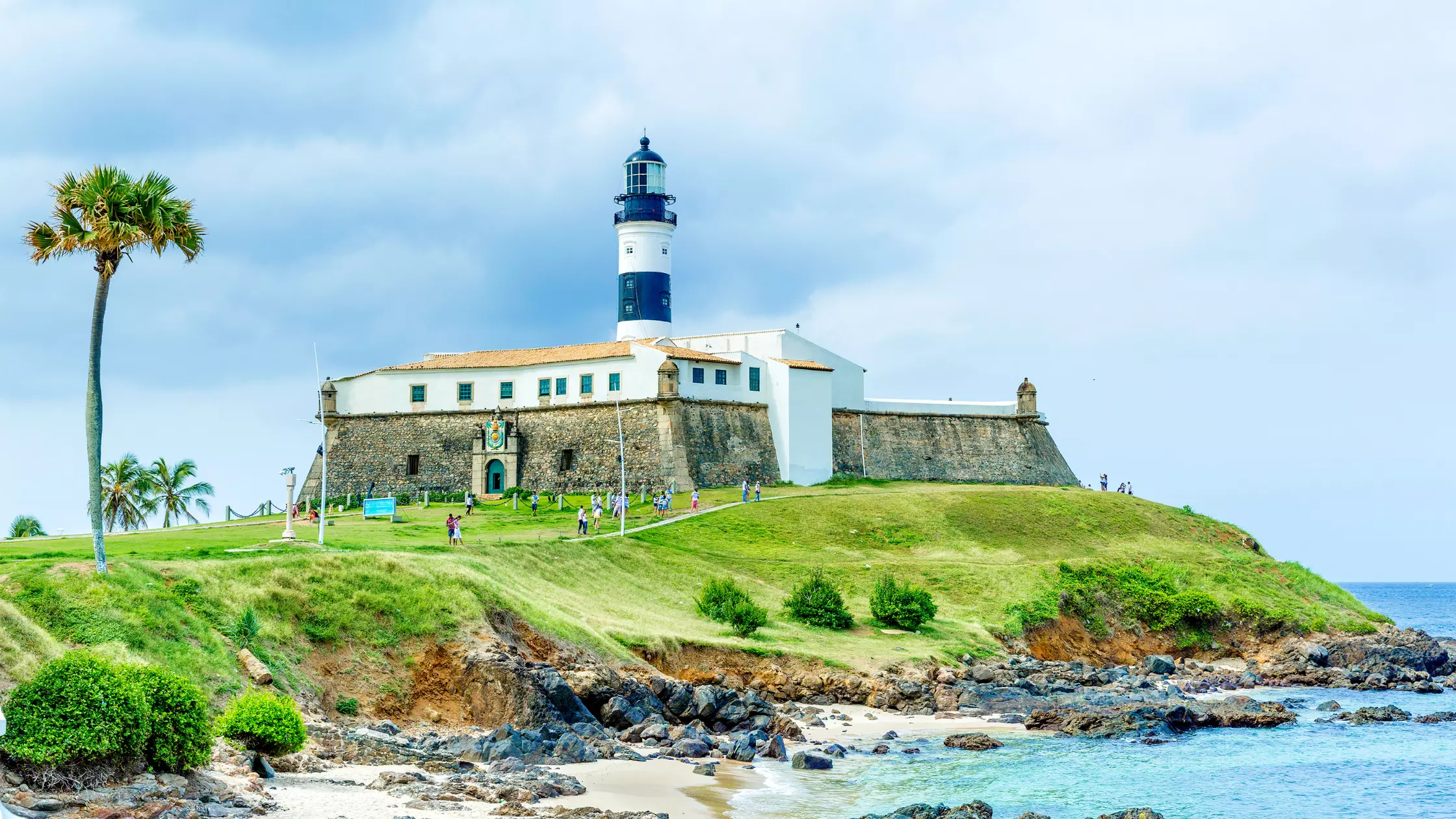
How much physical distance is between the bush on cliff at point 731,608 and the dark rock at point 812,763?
42.5 ft

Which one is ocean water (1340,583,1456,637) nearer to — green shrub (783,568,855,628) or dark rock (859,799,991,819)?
green shrub (783,568,855,628)

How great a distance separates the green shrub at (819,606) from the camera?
43344 millimetres

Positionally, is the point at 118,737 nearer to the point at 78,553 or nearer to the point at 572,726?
the point at 572,726

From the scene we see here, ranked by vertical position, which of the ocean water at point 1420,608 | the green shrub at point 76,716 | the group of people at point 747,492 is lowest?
the ocean water at point 1420,608

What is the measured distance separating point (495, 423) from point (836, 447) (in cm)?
1769

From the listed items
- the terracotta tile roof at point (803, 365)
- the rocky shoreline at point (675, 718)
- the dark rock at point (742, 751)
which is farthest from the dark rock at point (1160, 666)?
the terracotta tile roof at point (803, 365)

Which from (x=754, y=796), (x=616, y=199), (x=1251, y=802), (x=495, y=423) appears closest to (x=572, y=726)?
(x=754, y=796)

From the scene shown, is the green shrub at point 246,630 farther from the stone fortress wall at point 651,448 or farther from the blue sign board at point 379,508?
the stone fortress wall at point 651,448

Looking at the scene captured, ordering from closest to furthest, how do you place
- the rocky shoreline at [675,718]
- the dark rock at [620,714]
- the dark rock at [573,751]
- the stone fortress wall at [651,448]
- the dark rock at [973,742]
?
the rocky shoreline at [675,718]
the dark rock at [573,751]
the dark rock at [620,714]
the dark rock at [973,742]
the stone fortress wall at [651,448]

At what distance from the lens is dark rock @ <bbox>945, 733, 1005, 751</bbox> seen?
2903 centimetres

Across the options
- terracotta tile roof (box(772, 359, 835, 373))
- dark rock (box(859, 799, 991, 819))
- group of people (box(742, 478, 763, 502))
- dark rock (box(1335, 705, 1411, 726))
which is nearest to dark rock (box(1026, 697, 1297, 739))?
dark rock (box(1335, 705, 1411, 726))

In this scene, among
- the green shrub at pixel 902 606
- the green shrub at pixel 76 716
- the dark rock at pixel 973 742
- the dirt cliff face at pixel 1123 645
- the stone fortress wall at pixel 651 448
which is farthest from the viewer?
the stone fortress wall at pixel 651 448

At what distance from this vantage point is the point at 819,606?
4362 centimetres

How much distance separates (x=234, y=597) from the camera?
28.2m
